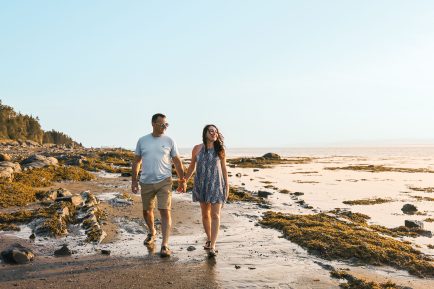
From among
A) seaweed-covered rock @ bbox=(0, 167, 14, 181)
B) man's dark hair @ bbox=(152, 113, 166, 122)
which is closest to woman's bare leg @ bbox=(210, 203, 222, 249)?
man's dark hair @ bbox=(152, 113, 166, 122)

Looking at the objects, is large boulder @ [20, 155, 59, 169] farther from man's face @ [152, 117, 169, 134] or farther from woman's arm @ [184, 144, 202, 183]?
woman's arm @ [184, 144, 202, 183]

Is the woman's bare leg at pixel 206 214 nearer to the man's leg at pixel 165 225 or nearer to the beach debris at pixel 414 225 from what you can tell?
the man's leg at pixel 165 225

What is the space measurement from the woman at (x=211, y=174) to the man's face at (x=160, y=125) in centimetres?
92

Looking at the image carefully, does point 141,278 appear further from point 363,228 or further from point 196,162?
point 363,228

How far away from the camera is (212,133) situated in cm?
977

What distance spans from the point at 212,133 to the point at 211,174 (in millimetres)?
1013

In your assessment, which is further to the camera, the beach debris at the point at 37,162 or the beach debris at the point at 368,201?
the beach debris at the point at 37,162

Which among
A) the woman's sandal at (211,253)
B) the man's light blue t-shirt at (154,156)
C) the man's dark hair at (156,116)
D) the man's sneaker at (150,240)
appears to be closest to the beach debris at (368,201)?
the man's sneaker at (150,240)

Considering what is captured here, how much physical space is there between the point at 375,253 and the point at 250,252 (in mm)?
3086

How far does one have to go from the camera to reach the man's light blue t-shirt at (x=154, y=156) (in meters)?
9.94

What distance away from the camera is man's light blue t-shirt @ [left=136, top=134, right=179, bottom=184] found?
994cm

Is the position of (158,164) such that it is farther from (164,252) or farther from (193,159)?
(164,252)

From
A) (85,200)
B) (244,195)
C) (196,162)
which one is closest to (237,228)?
(196,162)

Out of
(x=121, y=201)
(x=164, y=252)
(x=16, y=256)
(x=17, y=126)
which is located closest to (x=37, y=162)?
(x=121, y=201)
